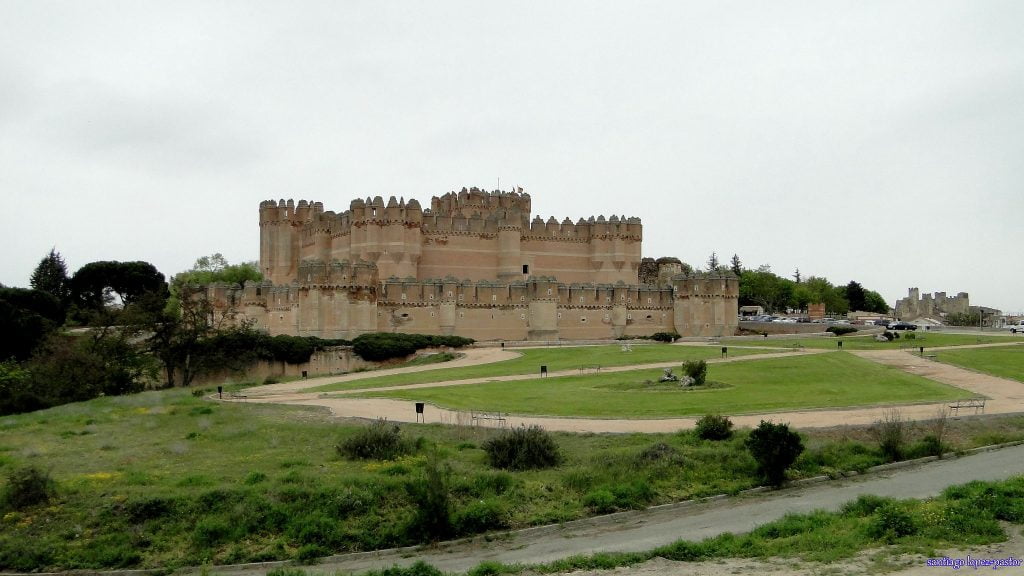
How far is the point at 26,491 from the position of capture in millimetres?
19266

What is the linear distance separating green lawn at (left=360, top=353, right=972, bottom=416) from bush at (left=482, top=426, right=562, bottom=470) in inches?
252

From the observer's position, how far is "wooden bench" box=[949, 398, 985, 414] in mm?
27219

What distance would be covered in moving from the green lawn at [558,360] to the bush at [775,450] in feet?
77.6

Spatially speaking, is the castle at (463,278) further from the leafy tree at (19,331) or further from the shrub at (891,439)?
the shrub at (891,439)

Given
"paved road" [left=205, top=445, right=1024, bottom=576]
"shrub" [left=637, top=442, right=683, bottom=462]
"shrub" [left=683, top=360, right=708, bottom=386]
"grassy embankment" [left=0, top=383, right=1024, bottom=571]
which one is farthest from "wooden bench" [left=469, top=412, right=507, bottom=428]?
"shrub" [left=683, top=360, right=708, bottom=386]

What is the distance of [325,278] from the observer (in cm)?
6400

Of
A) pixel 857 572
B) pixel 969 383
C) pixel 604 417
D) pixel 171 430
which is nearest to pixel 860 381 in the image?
pixel 969 383

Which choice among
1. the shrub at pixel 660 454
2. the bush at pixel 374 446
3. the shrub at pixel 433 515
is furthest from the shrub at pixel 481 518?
the shrub at pixel 660 454

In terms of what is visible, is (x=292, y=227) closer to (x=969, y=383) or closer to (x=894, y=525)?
(x=969, y=383)

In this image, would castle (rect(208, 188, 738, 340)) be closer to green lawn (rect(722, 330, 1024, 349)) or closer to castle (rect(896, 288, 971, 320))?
green lawn (rect(722, 330, 1024, 349))

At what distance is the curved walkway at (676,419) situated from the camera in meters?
26.3

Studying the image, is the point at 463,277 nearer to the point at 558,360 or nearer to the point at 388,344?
the point at 388,344

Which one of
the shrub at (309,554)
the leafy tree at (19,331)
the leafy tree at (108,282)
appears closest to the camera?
the shrub at (309,554)

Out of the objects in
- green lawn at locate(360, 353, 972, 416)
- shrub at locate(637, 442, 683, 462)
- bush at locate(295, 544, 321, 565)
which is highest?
green lawn at locate(360, 353, 972, 416)
